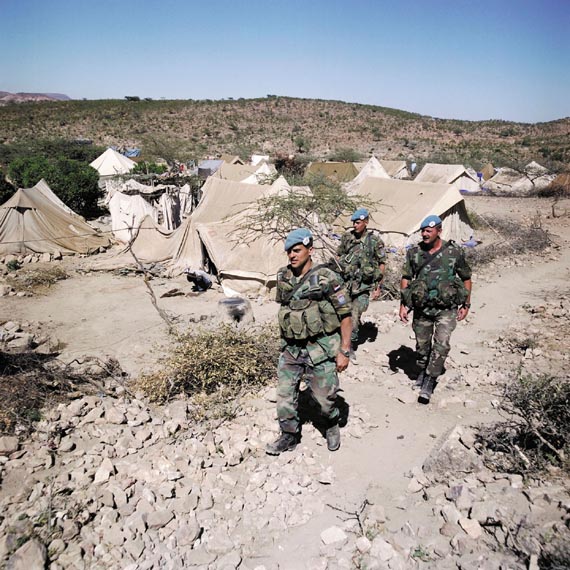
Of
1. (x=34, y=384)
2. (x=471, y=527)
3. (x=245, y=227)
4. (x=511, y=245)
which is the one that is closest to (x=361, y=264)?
(x=471, y=527)

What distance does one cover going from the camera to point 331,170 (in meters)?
17.1

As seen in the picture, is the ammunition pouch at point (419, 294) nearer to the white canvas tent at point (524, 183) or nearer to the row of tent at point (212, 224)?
the row of tent at point (212, 224)

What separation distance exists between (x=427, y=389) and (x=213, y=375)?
1856 millimetres

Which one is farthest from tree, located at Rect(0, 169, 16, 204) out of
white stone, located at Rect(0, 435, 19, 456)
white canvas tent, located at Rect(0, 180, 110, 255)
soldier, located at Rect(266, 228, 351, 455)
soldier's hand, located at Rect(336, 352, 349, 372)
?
soldier's hand, located at Rect(336, 352, 349, 372)

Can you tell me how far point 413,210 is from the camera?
980 centimetres

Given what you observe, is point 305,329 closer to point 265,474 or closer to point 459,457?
point 265,474

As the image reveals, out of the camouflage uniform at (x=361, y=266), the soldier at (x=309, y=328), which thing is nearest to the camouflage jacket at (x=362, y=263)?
the camouflage uniform at (x=361, y=266)

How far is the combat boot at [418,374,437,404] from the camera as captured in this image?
12.0 ft

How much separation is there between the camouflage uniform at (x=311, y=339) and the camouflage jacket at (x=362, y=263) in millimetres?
1568

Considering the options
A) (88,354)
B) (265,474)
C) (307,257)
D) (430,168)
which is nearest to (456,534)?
(265,474)

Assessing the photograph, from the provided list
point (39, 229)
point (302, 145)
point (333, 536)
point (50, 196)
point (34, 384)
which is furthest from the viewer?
point (302, 145)

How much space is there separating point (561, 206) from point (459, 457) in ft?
49.2

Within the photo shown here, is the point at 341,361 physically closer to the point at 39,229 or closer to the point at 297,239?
the point at 297,239

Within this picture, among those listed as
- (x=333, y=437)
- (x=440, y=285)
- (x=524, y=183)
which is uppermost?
(x=524, y=183)
